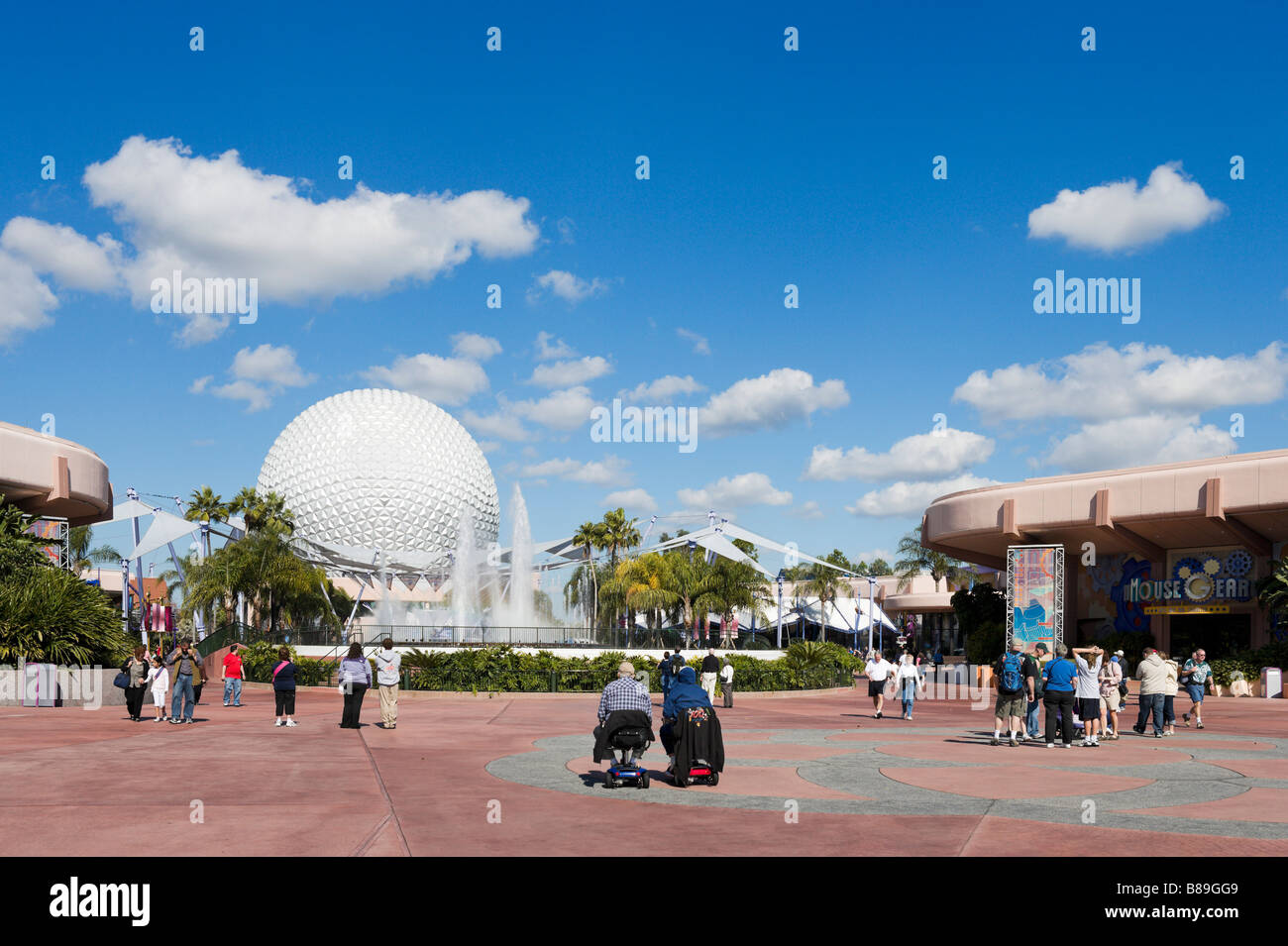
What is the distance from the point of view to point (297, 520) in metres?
62.7

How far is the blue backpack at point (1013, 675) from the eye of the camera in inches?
669

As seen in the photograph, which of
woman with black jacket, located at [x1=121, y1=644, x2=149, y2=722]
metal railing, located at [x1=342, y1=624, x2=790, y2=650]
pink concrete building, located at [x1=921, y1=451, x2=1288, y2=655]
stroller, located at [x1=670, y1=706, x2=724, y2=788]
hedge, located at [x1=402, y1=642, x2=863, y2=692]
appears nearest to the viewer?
stroller, located at [x1=670, y1=706, x2=724, y2=788]

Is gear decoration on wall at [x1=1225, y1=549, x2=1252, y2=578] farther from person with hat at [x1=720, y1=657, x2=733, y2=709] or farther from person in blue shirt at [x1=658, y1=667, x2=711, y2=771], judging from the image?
person in blue shirt at [x1=658, y1=667, x2=711, y2=771]

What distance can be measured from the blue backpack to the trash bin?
20559 mm

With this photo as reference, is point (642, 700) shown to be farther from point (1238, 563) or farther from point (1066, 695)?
point (1238, 563)

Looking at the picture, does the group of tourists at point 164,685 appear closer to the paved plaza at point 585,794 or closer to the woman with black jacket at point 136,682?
the woman with black jacket at point 136,682

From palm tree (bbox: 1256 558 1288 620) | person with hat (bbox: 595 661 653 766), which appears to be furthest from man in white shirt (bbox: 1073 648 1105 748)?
palm tree (bbox: 1256 558 1288 620)

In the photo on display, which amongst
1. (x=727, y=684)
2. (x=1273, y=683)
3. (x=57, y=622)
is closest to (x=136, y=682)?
(x=57, y=622)

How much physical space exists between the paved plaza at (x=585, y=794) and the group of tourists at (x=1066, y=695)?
0.51 meters

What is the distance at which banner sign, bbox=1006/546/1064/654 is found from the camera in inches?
1591

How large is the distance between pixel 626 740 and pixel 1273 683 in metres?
29.2

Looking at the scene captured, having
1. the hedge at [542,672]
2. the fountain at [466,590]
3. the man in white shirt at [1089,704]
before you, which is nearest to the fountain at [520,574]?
the fountain at [466,590]
